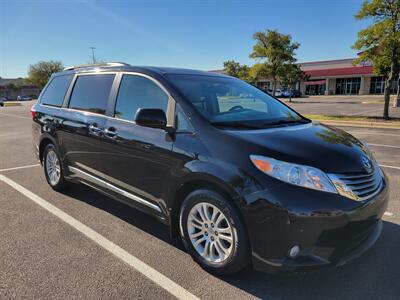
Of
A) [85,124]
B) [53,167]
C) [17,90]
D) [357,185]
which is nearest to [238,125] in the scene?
[357,185]

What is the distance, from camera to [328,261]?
8.45ft

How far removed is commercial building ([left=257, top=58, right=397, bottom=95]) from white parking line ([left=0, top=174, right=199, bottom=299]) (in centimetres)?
5787

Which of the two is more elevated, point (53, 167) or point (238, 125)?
point (238, 125)

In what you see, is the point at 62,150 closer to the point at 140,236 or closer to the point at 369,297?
the point at 140,236

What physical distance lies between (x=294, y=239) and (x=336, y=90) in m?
67.5

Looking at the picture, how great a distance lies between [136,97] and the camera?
3820 mm

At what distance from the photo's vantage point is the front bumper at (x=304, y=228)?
99.0 inches

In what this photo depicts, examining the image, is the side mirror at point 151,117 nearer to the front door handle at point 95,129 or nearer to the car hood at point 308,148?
the car hood at point 308,148

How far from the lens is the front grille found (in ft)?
8.73

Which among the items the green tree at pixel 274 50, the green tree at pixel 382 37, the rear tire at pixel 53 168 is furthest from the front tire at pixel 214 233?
the green tree at pixel 274 50

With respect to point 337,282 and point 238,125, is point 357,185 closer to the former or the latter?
point 337,282

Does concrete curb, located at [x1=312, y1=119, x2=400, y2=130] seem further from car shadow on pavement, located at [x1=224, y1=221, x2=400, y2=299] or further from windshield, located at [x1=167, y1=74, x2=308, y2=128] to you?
car shadow on pavement, located at [x1=224, y1=221, x2=400, y2=299]

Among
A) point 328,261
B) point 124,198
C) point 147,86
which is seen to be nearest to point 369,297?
point 328,261

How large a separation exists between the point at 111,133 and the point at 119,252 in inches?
50.7
